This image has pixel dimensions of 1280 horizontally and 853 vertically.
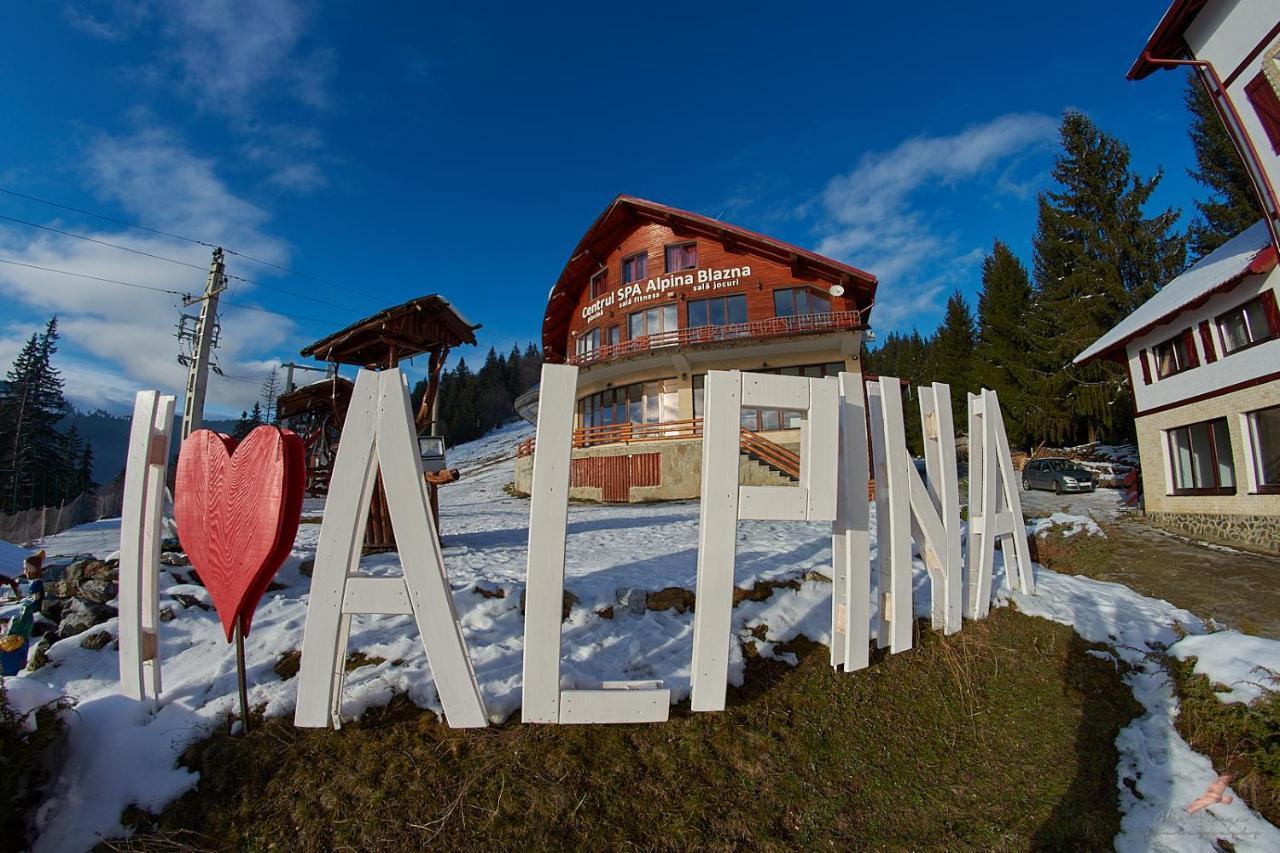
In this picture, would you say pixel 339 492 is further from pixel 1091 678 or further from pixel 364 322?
pixel 1091 678

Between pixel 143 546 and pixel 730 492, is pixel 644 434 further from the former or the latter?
pixel 143 546

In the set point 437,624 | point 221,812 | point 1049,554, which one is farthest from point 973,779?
point 1049,554

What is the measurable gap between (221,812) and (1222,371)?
18.8 m

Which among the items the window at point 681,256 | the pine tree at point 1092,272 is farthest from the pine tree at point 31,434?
the pine tree at point 1092,272

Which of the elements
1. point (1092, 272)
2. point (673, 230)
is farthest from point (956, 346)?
point (673, 230)

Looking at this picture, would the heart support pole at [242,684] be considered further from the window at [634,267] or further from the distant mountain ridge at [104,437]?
the distant mountain ridge at [104,437]

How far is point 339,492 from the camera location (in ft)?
10.8

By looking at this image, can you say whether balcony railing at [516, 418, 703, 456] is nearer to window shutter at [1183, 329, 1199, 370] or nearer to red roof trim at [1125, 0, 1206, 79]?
window shutter at [1183, 329, 1199, 370]

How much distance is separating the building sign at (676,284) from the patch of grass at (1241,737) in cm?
1993

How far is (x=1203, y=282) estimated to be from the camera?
497 inches

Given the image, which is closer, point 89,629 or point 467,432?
point 89,629

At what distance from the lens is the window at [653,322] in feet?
74.2

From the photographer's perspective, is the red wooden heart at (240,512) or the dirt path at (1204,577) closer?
the red wooden heart at (240,512)

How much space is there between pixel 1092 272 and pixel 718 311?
65.2 ft
